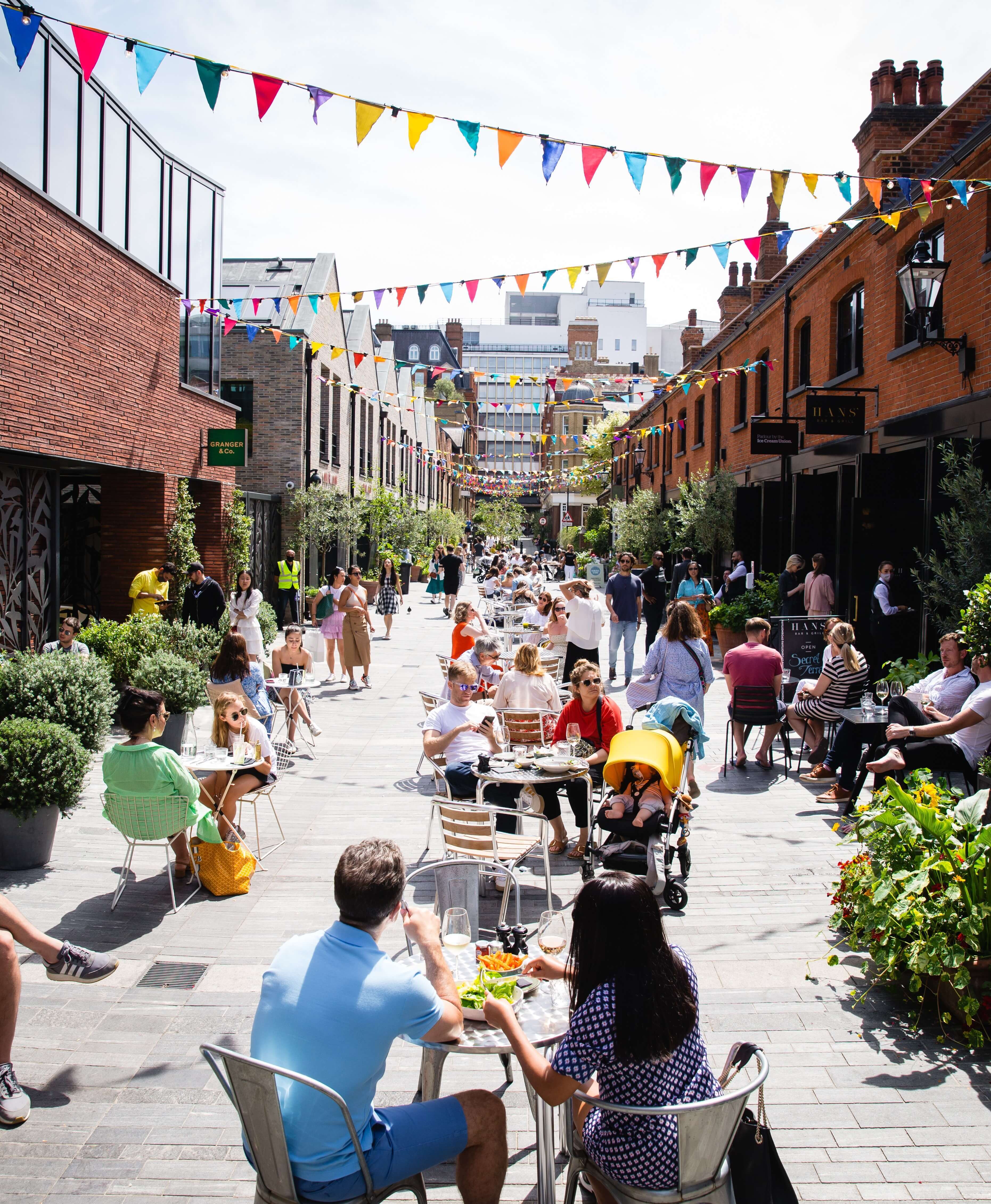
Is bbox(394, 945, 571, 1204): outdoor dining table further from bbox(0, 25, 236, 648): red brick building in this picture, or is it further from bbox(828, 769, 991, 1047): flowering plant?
bbox(0, 25, 236, 648): red brick building

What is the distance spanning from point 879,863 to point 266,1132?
10.8 ft

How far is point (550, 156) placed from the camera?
293 inches

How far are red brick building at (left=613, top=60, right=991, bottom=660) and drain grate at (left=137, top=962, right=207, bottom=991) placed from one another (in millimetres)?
7976

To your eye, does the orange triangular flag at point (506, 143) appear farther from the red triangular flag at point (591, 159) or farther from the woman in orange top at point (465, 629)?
the woman in orange top at point (465, 629)

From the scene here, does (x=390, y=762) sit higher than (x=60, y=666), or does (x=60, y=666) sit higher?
(x=60, y=666)

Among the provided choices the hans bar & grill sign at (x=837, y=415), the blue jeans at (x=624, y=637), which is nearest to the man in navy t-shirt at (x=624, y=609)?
the blue jeans at (x=624, y=637)

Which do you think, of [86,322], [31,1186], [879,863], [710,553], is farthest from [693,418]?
[31,1186]

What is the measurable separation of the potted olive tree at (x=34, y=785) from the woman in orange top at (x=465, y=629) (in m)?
5.19

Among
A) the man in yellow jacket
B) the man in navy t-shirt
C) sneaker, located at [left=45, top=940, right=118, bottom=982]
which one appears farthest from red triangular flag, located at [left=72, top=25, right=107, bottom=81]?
the man in navy t-shirt

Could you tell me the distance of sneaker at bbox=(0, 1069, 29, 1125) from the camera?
3578 mm

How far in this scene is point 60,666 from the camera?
7621 millimetres

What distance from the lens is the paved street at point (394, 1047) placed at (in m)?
3.37

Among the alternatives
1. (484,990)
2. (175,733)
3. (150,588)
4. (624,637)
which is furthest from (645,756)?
(150,588)

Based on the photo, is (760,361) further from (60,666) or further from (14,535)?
(60,666)
